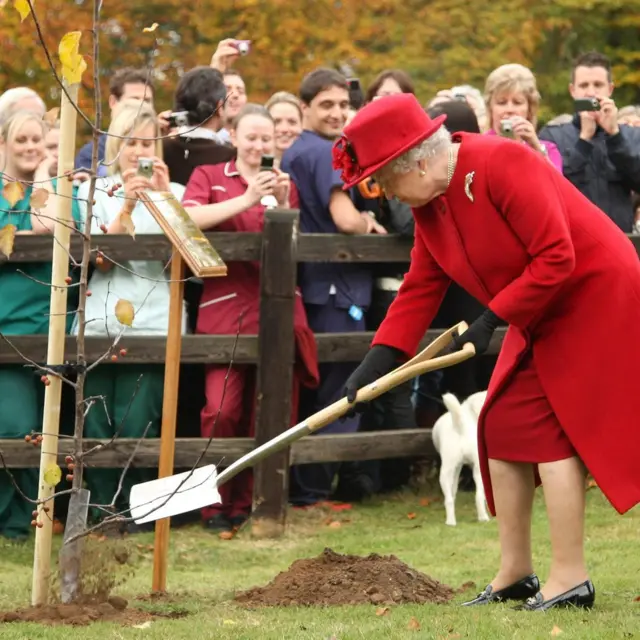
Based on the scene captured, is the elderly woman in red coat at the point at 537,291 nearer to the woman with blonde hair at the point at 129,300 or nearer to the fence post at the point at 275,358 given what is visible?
the fence post at the point at 275,358

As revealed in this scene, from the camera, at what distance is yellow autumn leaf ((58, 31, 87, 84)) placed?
5426 mm

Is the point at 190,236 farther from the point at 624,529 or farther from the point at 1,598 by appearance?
the point at 624,529

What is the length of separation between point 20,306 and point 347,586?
119 inches

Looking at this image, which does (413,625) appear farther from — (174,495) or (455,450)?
(455,450)

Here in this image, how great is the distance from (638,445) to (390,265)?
3.80 metres

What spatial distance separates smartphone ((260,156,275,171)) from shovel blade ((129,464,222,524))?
2.57m

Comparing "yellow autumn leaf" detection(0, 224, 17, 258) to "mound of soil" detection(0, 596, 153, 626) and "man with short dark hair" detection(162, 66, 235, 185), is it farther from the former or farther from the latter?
"man with short dark hair" detection(162, 66, 235, 185)

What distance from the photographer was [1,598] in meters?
6.67

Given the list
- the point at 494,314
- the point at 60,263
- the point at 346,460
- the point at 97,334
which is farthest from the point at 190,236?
the point at 346,460

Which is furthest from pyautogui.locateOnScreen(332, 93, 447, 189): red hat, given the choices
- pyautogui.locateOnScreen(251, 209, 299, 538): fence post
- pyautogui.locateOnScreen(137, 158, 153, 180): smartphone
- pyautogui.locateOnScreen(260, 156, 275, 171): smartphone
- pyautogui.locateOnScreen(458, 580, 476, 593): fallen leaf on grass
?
pyautogui.locateOnScreen(251, 209, 299, 538): fence post

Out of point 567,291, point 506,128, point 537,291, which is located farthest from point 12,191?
point 506,128

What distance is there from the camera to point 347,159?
5688mm

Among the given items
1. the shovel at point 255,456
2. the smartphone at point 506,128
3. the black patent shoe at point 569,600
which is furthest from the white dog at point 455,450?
the black patent shoe at point 569,600

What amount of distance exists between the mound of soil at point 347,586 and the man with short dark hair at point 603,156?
3.65 m
